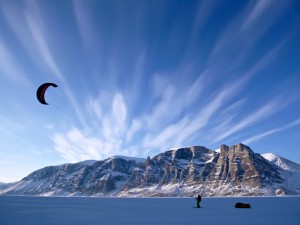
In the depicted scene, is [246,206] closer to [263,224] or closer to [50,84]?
[263,224]

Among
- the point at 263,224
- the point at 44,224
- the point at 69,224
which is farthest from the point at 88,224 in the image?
the point at 263,224

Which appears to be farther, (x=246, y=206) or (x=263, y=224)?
(x=246, y=206)

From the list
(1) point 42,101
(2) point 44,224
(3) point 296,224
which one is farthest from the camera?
(1) point 42,101

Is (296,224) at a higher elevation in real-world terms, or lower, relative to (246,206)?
lower

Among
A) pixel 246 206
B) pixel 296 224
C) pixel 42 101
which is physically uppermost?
pixel 42 101

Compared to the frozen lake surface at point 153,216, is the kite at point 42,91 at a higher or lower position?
higher

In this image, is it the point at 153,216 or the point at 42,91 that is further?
the point at 42,91

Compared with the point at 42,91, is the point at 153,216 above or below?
below

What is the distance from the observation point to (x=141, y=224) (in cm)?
2195

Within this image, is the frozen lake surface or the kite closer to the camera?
the frozen lake surface

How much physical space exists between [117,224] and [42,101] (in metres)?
26.0

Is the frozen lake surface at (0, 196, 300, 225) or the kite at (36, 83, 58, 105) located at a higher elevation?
the kite at (36, 83, 58, 105)

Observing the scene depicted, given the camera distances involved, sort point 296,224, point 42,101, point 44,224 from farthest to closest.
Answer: point 42,101 → point 44,224 → point 296,224

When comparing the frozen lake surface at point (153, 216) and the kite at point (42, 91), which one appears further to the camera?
the kite at point (42, 91)
